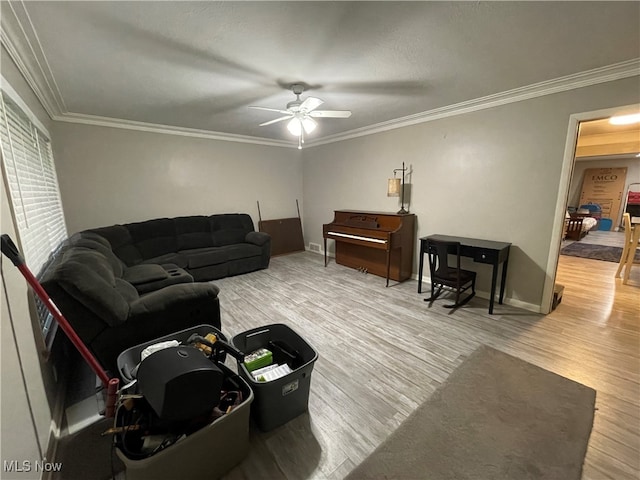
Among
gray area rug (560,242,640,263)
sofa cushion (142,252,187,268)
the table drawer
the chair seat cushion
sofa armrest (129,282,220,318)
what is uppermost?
the table drawer

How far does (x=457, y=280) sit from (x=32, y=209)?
398cm

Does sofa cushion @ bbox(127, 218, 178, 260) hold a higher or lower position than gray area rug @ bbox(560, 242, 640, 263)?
higher

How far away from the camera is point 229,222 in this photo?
4.79 meters

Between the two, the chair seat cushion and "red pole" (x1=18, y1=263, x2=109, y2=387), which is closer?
"red pole" (x1=18, y1=263, x2=109, y2=387)

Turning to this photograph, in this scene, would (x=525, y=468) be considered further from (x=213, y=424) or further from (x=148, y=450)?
(x=148, y=450)

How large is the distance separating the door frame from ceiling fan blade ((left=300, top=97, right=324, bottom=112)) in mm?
2431

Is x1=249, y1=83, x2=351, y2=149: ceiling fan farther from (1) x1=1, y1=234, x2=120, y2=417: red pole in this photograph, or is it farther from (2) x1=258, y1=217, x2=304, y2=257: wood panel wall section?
(2) x1=258, y1=217, x2=304, y2=257: wood panel wall section

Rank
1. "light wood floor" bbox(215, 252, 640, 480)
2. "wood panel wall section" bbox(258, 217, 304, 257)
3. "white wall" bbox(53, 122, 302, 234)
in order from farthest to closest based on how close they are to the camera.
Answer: "wood panel wall section" bbox(258, 217, 304, 257), "white wall" bbox(53, 122, 302, 234), "light wood floor" bbox(215, 252, 640, 480)

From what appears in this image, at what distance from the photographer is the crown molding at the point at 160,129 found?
Result: 3.50 meters

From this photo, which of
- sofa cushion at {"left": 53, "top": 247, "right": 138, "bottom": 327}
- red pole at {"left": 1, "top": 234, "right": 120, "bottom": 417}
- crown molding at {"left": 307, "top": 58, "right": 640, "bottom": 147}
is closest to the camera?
red pole at {"left": 1, "top": 234, "right": 120, "bottom": 417}

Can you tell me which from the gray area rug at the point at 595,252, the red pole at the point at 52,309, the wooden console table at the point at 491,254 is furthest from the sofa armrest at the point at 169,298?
the gray area rug at the point at 595,252

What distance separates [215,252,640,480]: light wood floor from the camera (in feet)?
4.68

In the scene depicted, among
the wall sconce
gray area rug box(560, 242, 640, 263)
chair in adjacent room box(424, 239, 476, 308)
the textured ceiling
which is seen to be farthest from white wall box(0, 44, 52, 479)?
gray area rug box(560, 242, 640, 263)

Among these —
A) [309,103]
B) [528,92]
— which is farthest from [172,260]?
[528,92]
